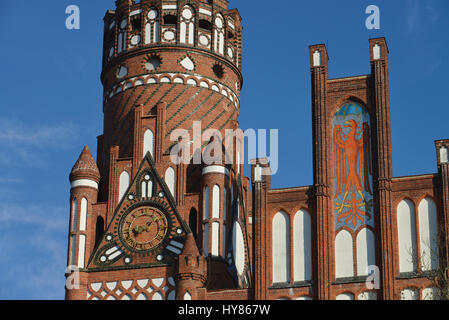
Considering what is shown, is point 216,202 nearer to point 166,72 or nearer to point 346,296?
point 166,72

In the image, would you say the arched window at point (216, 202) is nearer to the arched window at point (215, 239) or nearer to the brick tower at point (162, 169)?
the brick tower at point (162, 169)

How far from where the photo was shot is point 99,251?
3825 centimetres

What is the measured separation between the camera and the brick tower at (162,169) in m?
37.5

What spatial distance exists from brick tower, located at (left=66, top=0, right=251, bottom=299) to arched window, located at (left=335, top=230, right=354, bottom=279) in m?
4.31

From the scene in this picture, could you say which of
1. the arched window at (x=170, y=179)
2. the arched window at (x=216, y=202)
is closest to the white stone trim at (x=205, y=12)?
the arched window at (x=170, y=179)

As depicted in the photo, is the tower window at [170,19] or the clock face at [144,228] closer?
the clock face at [144,228]

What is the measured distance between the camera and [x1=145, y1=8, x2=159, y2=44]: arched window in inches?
1662

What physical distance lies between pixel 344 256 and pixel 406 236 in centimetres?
188

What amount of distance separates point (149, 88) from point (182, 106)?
137 cm

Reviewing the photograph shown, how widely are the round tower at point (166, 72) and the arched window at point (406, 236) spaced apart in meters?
9.05

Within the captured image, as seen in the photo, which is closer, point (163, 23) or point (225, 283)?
point (225, 283)
